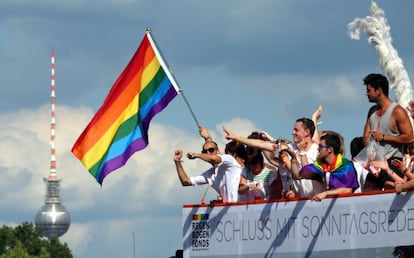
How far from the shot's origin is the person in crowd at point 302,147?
55.0 feet

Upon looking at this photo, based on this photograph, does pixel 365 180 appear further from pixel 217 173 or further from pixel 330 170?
pixel 217 173

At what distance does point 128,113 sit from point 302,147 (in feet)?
13.5

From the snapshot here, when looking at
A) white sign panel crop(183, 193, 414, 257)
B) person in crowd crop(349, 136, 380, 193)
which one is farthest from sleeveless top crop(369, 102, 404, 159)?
white sign panel crop(183, 193, 414, 257)

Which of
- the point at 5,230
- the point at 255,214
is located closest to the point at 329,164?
the point at 255,214

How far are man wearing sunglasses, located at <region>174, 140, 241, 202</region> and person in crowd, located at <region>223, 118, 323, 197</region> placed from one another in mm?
666

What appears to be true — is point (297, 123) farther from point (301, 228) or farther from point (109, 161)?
point (109, 161)

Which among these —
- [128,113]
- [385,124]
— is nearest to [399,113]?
[385,124]

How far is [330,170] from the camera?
1634 centimetres

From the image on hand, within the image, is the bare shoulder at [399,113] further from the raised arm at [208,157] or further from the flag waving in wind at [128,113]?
the flag waving in wind at [128,113]

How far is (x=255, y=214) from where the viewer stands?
17578 millimetres

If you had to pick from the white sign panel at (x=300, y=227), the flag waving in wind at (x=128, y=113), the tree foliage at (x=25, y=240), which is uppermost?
the tree foliage at (x=25, y=240)

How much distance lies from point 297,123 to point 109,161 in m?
4.12

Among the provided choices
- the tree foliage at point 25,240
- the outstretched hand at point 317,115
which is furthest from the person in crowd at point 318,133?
the tree foliage at point 25,240

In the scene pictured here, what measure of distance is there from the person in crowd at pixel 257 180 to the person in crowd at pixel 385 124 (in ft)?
5.11
